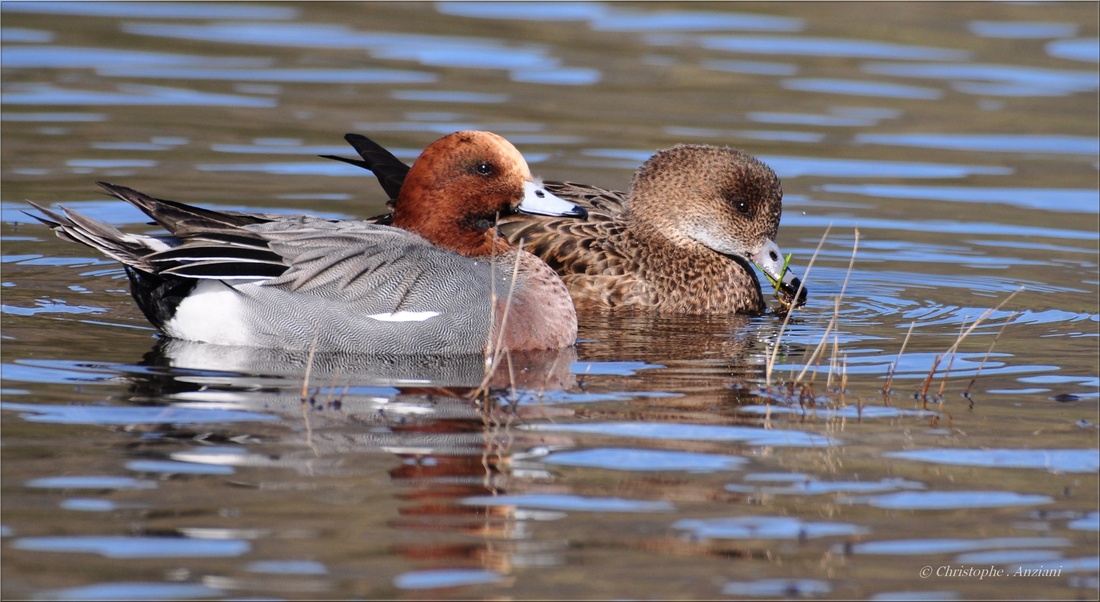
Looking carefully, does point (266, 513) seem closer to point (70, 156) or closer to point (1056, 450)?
point (1056, 450)

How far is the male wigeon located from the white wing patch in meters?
1.44

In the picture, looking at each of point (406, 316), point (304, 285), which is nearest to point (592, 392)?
point (406, 316)

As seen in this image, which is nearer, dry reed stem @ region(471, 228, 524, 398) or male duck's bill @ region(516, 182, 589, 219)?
dry reed stem @ region(471, 228, 524, 398)

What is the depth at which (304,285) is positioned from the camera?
6562mm

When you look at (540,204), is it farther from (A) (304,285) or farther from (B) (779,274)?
(B) (779,274)

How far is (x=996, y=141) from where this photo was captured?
42.3ft

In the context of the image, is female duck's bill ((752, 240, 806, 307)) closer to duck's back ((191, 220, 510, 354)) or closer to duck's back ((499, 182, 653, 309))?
duck's back ((499, 182, 653, 309))

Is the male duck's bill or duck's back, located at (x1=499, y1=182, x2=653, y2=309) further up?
the male duck's bill

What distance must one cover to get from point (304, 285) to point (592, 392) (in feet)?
4.41

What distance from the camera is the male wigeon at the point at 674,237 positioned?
811 cm

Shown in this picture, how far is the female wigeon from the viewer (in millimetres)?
6547

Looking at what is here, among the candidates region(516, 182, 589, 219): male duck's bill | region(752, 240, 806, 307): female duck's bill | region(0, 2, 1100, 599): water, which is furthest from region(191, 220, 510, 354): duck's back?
region(752, 240, 806, 307): female duck's bill

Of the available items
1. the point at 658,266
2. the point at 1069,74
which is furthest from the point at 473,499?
the point at 1069,74

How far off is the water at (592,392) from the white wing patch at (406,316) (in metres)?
0.23
